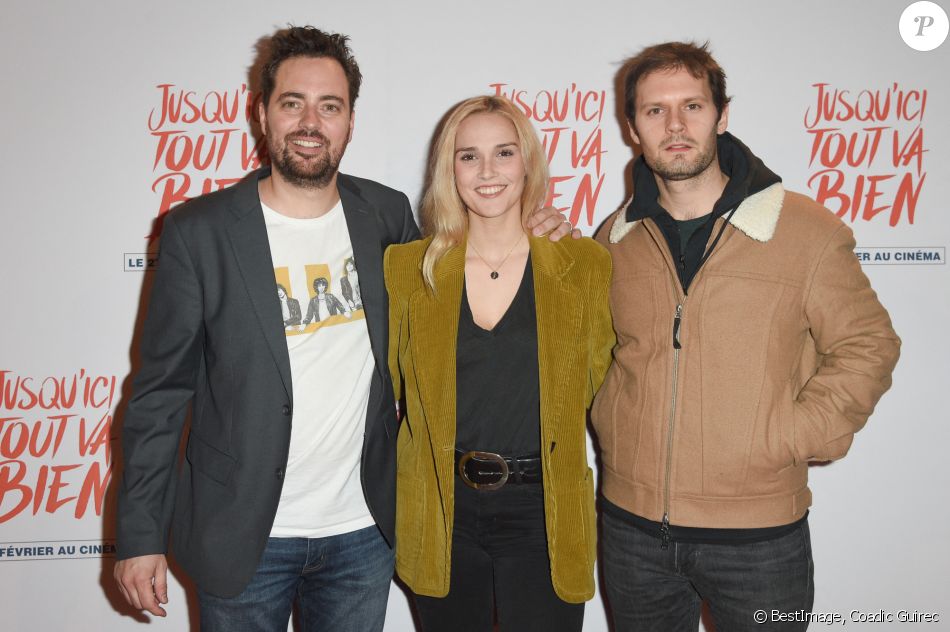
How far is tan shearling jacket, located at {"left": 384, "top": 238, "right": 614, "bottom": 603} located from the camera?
212 cm

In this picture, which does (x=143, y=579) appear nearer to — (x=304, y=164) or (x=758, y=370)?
(x=304, y=164)

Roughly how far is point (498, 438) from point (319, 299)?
69cm

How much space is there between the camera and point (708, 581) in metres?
2.11

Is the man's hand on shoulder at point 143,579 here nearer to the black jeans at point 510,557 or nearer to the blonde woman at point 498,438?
the blonde woman at point 498,438

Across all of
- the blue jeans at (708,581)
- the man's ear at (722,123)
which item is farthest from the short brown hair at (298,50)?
the blue jeans at (708,581)

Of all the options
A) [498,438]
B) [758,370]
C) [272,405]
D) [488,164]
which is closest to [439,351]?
[498,438]

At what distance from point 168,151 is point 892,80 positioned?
3.10 metres

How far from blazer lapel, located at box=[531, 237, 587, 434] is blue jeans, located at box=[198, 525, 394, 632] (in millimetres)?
692

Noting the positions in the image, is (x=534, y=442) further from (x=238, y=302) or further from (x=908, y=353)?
(x=908, y=353)

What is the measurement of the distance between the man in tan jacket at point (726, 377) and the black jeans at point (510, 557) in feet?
0.88

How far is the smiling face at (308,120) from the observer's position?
2170mm

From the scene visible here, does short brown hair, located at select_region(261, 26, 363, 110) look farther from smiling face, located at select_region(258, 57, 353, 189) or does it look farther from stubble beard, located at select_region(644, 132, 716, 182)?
stubble beard, located at select_region(644, 132, 716, 182)

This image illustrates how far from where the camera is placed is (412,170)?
119 inches

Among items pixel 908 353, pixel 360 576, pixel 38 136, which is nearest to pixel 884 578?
pixel 908 353
